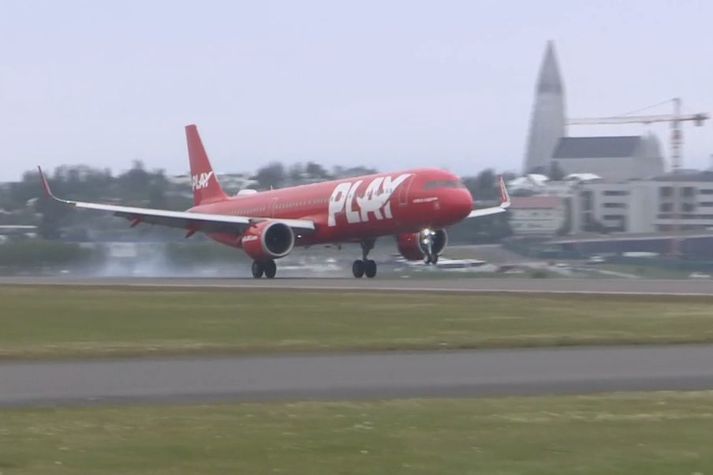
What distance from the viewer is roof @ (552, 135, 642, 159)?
151375 mm

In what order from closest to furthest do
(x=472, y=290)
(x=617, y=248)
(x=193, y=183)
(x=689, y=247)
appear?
(x=472, y=290) < (x=193, y=183) < (x=617, y=248) < (x=689, y=247)

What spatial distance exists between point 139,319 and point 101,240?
1552 inches

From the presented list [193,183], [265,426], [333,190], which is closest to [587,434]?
[265,426]

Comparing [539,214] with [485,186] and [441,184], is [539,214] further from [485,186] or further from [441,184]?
[441,184]

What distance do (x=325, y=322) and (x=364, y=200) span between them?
2214cm

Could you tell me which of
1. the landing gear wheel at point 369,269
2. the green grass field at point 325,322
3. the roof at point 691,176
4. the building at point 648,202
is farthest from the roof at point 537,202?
the green grass field at point 325,322

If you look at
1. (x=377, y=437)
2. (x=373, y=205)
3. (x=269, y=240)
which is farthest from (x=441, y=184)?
(x=377, y=437)

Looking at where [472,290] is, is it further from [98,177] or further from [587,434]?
[98,177]

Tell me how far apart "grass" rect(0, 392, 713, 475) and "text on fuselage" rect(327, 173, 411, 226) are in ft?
108

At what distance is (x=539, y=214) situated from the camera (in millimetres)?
95375

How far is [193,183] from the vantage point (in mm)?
63625

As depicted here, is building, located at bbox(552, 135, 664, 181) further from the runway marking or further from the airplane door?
the runway marking

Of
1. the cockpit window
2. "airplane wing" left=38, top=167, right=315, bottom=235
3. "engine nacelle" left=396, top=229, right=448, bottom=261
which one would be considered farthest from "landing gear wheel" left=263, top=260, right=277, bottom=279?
the cockpit window

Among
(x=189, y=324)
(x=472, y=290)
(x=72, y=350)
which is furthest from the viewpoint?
(x=472, y=290)
